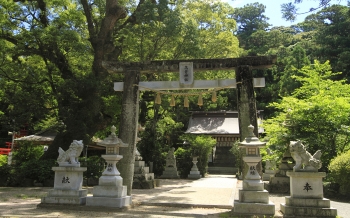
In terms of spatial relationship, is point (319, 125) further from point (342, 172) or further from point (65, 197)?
point (65, 197)

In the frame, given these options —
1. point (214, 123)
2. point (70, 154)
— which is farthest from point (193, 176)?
point (70, 154)

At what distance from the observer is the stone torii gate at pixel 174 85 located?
8.54 m

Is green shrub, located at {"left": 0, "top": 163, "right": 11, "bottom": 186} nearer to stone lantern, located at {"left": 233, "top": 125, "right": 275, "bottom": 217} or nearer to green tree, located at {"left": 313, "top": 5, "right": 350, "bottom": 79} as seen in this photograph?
stone lantern, located at {"left": 233, "top": 125, "right": 275, "bottom": 217}

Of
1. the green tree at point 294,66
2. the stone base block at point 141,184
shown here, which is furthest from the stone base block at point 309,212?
the green tree at point 294,66

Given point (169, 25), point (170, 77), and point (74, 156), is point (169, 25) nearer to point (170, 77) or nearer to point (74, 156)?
point (170, 77)

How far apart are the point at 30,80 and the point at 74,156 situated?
32.1 ft

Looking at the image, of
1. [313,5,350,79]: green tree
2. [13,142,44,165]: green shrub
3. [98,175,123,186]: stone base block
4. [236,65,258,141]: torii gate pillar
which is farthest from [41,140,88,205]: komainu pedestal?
[313,5,350,79]: green tree

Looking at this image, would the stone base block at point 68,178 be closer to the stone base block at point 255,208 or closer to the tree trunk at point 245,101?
the stone base block at point 255,208

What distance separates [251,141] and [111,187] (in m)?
3.92

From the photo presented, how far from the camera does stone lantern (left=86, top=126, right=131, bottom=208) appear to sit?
7.88 m

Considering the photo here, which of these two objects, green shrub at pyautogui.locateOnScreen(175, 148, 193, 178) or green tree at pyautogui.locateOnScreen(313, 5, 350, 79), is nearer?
green shrub at pyautogui.locateOnScreen(175, 148, 193, 178)

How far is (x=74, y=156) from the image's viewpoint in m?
8.46

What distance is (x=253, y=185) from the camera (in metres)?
7.36

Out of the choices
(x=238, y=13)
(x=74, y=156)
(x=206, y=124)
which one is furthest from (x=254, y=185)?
(x=238, y=13)
